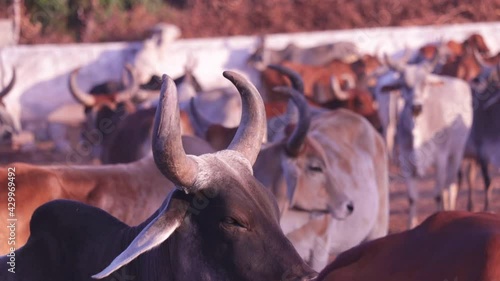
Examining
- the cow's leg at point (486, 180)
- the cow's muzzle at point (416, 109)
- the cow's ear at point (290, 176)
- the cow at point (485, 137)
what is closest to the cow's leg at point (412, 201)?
the cow's muzzle at point (416, 109)

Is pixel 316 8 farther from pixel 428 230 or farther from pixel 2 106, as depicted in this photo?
pixel 428 230

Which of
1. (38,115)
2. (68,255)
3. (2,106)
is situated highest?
(68,255)

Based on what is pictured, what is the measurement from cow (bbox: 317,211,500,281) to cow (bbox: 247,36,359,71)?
53.3ft

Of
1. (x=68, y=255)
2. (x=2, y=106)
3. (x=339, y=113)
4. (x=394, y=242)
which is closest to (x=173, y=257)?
(x=68, y=255)

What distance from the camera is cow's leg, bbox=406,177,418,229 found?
9.74 metres

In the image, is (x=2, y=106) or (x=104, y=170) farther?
(x=2, y=106)

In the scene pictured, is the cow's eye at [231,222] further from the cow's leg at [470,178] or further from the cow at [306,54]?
the cow at [306,54]

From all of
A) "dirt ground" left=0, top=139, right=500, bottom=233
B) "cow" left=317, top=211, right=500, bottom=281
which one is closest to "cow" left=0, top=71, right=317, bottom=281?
Result: "cow" left=317, top=211, right=500, bottom=281

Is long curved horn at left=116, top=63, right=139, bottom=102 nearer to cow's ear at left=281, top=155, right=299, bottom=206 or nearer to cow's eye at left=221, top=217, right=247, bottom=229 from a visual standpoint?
cow's ear at left=281, top=155, right=299, bottom=206

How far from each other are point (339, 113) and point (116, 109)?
16.1 feet

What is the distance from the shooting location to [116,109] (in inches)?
467

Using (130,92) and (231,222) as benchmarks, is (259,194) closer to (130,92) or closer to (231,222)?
(231,222)

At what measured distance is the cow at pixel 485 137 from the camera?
11.0m

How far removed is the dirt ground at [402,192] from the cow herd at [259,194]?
409 millimetres
